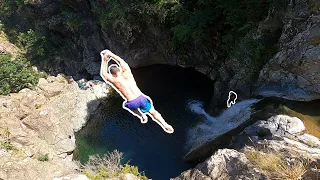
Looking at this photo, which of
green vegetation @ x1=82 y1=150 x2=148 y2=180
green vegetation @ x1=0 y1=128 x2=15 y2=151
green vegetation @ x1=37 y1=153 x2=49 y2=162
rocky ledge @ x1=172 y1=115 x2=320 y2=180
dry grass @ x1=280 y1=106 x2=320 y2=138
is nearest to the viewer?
rocky ledge @ x1=172 y1=115 x2=320 y2=180

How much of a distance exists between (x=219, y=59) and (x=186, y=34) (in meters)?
2.99

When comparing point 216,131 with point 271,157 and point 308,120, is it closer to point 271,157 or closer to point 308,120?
point 308,120

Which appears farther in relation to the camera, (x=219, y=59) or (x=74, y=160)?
(x=219, y=59)

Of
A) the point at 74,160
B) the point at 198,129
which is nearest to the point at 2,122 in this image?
the point at 74,160

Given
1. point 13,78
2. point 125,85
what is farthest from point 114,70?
point 13,78

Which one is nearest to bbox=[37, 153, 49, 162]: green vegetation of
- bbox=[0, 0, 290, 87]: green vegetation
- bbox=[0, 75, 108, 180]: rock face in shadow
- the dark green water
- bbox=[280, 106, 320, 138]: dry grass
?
bbox=[0, 75, 108, 180]: rock face in shadow

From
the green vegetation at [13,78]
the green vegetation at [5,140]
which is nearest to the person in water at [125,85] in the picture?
the green vegetation at [5,140]

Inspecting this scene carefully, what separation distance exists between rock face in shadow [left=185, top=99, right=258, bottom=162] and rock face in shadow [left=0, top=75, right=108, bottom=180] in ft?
Answer: 21.3

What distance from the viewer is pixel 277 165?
30.3 ft

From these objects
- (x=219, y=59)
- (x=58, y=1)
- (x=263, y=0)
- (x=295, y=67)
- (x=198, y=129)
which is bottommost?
(x=198, y=129)

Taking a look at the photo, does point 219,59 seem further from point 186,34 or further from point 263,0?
point 263,0

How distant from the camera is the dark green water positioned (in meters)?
17.4

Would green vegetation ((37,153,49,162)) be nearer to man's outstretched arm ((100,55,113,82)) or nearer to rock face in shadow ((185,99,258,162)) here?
rock face in shadow ((185,99,258,162))

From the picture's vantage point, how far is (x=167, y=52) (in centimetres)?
2586
